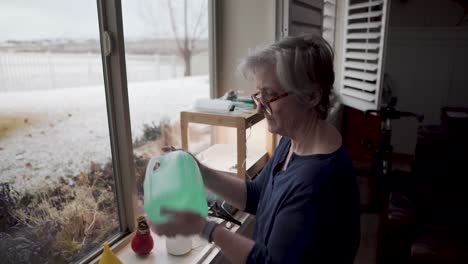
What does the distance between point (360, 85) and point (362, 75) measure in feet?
0.26

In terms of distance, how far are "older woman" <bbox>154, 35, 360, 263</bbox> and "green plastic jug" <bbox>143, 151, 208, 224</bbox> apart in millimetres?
39

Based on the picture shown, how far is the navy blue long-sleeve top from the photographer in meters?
0.78

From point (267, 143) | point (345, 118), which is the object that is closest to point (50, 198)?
Answer: point (267, 143)

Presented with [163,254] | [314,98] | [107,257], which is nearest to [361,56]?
[314,98]

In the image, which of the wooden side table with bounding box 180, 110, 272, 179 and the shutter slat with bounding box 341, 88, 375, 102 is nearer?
the wooden side table with bounding box 180, 110, 272, 179

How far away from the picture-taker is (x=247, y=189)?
1151 mm

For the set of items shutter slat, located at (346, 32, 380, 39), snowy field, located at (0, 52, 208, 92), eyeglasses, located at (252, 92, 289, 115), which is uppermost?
shutter slat, located at (346, 32, 380, 39)

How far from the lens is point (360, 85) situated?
270 cm

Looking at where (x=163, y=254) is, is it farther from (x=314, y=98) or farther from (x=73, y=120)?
(x=314, y=98)

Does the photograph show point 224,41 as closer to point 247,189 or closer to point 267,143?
point 267,143

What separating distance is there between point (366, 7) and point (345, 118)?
49.4 inches

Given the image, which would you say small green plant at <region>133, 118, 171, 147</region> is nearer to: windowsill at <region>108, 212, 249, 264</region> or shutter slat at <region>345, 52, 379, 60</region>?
windowsill at <region>108, 212, 249, 264</region>

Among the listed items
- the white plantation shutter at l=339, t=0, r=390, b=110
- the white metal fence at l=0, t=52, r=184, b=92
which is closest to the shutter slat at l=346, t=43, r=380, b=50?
the white plantation shutter at l=339, t=0, r=390, b=110

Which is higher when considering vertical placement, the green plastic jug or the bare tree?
the bare tree
